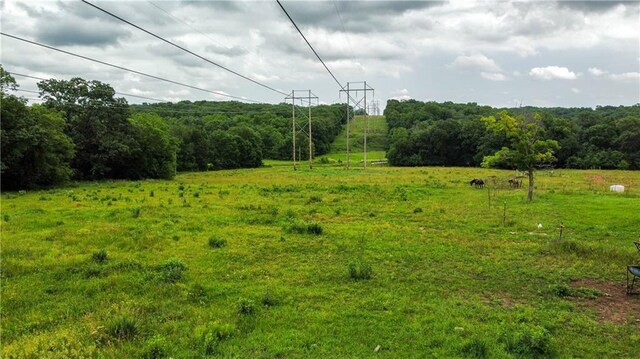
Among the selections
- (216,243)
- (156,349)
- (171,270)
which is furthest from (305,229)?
(156,349)

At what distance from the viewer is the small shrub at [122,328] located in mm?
8180

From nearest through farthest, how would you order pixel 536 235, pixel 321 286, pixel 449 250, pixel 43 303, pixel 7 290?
pixel 43 303 < pixel 7 290 < pixel 321 286 < pixel 449 250 < pixel 536 235

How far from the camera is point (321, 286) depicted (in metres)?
11.6

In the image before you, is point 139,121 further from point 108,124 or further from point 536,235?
point 536,235

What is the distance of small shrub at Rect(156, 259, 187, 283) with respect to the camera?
11.8 meters

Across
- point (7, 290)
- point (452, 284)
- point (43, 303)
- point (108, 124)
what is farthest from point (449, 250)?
point (108, 124)

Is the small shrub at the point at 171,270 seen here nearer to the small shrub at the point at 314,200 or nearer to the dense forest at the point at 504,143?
the small shrub at the point at 314,200

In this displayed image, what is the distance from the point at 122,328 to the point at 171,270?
13.2 ft

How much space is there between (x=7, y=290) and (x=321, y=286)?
7.98 m

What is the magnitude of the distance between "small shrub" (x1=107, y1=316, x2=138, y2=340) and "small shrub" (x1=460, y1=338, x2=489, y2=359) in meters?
6.29

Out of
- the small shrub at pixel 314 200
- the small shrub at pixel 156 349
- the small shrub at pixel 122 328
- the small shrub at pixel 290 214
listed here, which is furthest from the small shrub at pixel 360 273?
the small shrub at pixel 314 200

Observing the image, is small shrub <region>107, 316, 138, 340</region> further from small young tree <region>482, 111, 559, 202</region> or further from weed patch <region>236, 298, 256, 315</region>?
small young tree <region>482, 111, 559, 202</region>

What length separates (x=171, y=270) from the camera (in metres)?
12.3

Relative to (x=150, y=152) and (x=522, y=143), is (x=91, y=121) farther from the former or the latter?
(x=522, y=143)
